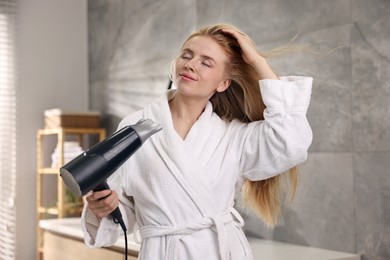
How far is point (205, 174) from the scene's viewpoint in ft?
4.83

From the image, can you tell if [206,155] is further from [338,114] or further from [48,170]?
[48,170]

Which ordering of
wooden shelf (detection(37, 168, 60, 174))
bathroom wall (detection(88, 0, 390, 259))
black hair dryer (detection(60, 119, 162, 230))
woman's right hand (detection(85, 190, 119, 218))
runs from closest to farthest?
black hair dryer (detection(60, 119, 162, 230)), woman's right hand (detection(85, 190, 119, 218)), bathroom wall (detection(88, 0, 390, 259)), wooden shelf (detection(37, 168, 60, 174))

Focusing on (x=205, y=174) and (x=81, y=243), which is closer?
(x=205, y=174)

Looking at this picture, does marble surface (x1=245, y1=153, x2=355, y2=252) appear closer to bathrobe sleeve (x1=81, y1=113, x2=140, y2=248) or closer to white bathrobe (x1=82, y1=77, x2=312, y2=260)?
white bathrobe (x1=82, y1=77, x2=312, y2=260)

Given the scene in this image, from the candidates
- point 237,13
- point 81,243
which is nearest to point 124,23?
point 237,13

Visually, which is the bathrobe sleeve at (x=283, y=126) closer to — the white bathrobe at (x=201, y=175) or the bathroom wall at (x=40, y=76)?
the white bathrobe at (x=201, y=175)

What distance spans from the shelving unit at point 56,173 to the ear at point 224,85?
86.7 inches

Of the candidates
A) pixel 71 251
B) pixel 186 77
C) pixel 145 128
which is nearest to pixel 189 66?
pixel 186 77

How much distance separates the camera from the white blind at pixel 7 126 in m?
3.81

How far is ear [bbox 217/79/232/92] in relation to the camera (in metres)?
1.55

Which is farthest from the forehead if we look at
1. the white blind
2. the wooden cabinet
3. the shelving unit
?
the white blind

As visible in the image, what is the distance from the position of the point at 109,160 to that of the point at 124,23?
2654 millimetres

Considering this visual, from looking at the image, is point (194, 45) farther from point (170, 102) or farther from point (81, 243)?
point (81, 243)

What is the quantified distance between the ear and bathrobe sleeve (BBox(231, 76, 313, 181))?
15 cm
